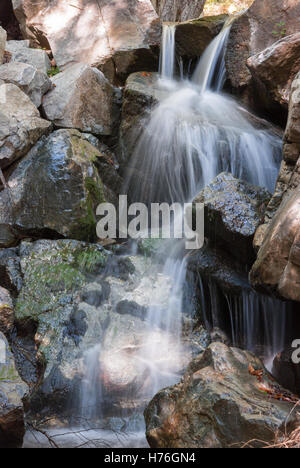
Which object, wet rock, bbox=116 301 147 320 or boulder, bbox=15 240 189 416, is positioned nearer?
boulder, bbox=15 240 189 416

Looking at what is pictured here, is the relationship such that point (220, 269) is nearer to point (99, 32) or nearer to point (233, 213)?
point (233, 213)

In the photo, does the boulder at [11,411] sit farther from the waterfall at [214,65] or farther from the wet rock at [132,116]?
the waterfall at [214,65]

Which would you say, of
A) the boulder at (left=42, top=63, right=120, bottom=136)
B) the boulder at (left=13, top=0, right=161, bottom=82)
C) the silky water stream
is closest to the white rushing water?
the silky water stream

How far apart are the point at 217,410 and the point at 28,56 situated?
6101 millimetres

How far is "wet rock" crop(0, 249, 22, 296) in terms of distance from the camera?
14.3ft

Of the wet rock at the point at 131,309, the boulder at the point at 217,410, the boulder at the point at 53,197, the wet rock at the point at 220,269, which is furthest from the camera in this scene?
the boulder at the point at 53,197

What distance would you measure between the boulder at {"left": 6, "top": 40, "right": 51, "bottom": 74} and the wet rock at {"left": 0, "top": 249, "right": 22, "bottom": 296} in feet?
10.5

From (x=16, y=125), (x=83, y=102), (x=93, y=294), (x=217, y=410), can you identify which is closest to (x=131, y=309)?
(x=93, y=294)

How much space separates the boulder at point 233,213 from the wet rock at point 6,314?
7.08 ft

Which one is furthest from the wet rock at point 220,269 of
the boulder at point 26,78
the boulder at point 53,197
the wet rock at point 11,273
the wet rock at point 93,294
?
the boulder at point 26,78

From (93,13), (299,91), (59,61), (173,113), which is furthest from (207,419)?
(93,13)

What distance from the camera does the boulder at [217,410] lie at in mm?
2396

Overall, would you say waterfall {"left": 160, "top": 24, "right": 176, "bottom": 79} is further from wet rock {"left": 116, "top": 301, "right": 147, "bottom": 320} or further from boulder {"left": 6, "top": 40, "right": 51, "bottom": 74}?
wet rock {"left": 116, "top": 301, "right": 147, "bottom": 320}

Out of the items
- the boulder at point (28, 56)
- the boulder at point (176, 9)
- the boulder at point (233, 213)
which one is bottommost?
the boulder at point (233, 213)
